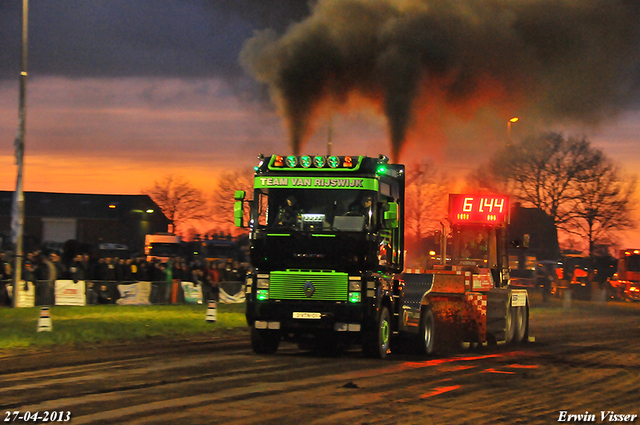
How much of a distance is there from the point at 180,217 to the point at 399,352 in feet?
200

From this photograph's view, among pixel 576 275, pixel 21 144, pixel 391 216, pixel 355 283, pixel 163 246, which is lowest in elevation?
pixel 355 283

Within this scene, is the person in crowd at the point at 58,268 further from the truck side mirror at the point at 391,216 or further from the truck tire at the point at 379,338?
the truck side mirror at the point at 391,216

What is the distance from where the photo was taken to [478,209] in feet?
68.8

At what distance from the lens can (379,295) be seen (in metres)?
15.0

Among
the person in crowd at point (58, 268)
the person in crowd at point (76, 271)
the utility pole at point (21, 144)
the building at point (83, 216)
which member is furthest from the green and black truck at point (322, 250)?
the building at point (83, 216)

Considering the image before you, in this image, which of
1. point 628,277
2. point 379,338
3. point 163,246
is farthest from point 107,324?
point 628,277

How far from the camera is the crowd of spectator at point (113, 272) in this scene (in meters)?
26.1

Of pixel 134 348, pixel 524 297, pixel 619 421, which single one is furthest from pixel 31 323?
pixel 619 421

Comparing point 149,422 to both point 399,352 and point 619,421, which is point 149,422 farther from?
point 399,352

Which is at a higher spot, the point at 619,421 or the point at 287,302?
the point at 287,302

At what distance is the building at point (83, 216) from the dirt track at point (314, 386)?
182 feet

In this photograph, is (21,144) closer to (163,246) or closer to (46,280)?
(46,280)

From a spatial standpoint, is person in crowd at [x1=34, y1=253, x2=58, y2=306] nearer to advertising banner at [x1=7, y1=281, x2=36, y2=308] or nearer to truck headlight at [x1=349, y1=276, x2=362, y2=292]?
advertising banner at [x1=7, y1=281, x2=36, y2=308]

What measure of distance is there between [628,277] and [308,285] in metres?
45.1
